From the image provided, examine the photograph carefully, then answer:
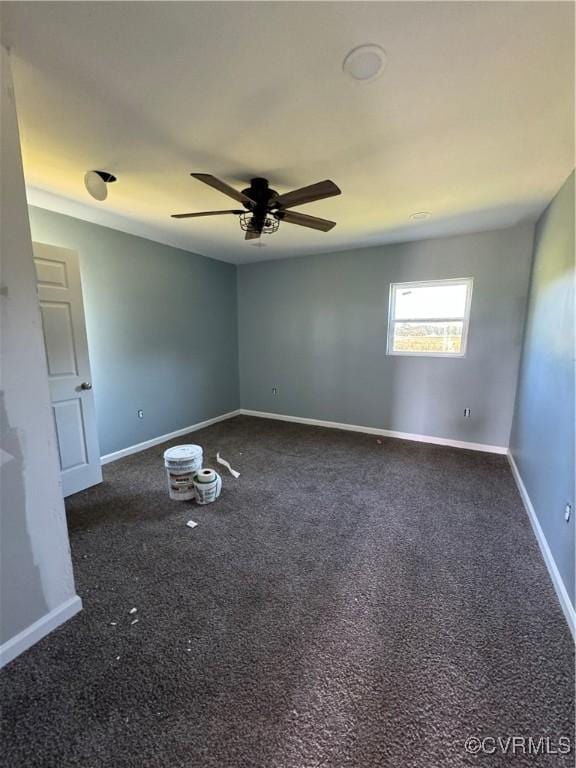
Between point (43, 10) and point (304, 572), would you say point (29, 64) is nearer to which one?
point (43, 10)

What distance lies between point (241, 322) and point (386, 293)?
234 centimetres

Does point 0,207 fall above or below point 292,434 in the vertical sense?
above

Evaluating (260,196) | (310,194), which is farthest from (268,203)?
(310,194)

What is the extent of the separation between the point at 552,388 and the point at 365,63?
7.11 feet

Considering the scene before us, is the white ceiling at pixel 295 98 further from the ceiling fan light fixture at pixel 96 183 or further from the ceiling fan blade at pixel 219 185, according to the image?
the ceiling fan blade at pixel 219 185

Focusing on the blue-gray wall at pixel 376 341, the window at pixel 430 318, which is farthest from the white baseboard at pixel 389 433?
the window at pixel 430 318

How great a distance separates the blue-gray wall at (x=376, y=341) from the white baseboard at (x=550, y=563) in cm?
123

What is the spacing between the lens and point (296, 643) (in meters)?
1.45

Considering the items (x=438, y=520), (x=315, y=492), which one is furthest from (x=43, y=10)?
(x=438, y=520)

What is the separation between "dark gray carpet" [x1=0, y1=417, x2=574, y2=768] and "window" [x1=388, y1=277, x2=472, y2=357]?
195cm

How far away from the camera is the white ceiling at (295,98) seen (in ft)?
3.59

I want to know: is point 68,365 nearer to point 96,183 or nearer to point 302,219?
point 96,183

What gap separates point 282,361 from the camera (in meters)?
4.95

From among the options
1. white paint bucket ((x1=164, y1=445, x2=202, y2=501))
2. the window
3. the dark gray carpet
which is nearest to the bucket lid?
white paint bucket ((x1=164, y1=445, x2=202, y2=501))
